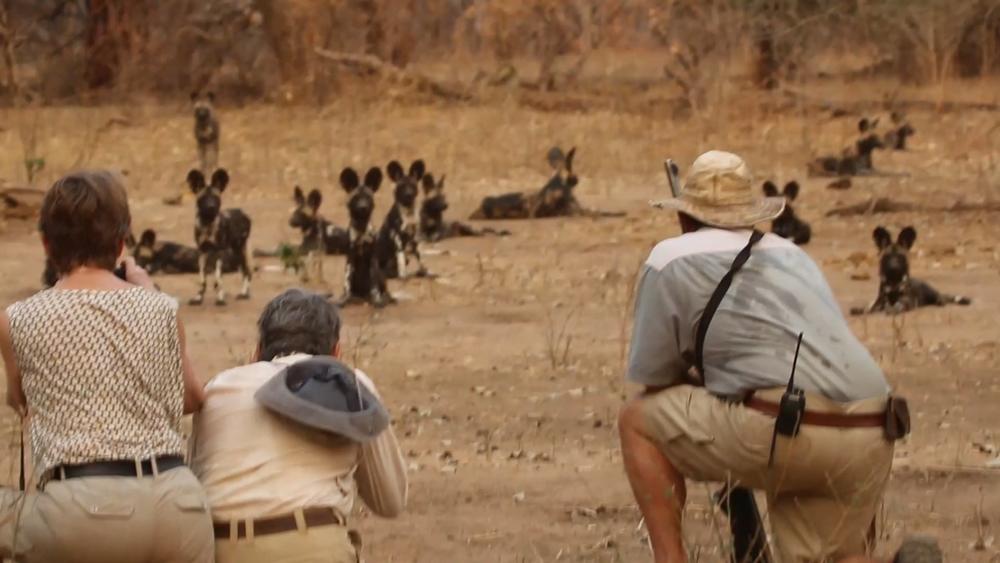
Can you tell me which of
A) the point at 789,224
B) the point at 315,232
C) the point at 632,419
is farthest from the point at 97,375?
the point at 789,224

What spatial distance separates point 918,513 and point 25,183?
9298 millimetres

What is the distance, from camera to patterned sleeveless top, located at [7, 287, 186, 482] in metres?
3.59

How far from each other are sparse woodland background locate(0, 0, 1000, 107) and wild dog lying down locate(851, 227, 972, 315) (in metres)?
9.37

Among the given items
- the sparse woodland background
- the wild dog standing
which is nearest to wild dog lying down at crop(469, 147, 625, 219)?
the wild dog standing

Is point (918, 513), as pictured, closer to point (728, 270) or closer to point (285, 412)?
point (728, 270)

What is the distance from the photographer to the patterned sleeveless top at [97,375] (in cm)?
359

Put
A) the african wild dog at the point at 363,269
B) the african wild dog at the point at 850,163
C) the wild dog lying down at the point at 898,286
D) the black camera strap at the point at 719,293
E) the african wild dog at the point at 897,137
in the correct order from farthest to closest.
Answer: the african wild dog at the point at 897,137
the african wild dog at the point at 850,163
the african wild dog at the point at 363,269
the wild dog lying down at the point at 898,286
the black camera strap at the point at 719,293

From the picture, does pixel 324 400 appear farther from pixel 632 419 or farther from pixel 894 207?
pixel 894 207

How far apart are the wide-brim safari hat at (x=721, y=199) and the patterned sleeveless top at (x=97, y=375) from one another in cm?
136

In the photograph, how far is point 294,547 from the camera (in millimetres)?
3631

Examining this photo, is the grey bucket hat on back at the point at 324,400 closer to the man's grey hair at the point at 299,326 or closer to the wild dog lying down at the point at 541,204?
the man's grey hair at the point at 299,326

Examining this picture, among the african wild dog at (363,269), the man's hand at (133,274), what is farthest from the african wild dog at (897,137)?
the man's hand at (133,274)

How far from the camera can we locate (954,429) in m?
6.84

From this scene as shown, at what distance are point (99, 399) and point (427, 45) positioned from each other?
1887 cm
